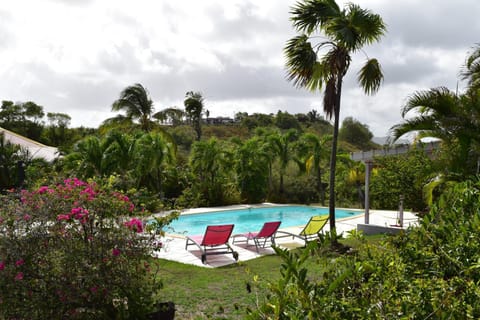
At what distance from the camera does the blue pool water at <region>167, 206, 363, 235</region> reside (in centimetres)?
1540

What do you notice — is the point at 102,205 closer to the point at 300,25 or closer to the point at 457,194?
the point at 457,194

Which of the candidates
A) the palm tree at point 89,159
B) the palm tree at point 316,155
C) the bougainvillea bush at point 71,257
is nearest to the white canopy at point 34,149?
the palm tree at point 89,159

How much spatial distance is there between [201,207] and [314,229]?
9.18 m

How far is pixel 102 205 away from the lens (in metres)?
4.20

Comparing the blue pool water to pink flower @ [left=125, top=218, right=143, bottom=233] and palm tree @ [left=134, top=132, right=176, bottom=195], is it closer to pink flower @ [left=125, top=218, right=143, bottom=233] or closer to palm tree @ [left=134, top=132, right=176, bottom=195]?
palm tree @ [left=134, top=132, right=176, bottom=195]

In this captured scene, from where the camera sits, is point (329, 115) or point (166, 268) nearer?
point (166, 268)

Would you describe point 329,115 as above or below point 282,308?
above

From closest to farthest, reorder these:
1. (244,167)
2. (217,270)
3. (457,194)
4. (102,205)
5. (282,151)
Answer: (457,194)
(102,205)
(217,270)
(244,167)
(282,151)

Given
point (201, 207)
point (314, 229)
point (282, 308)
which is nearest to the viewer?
point (282, 308)

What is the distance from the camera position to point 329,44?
879 centimetres

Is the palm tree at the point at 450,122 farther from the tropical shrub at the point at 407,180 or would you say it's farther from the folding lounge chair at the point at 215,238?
the folding lounge chair at the point at 215,238

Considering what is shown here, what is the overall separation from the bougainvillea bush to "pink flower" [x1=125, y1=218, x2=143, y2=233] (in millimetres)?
10

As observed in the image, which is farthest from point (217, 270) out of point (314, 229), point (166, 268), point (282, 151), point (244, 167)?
point (282, 151)

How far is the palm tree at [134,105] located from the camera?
70.4 feet
